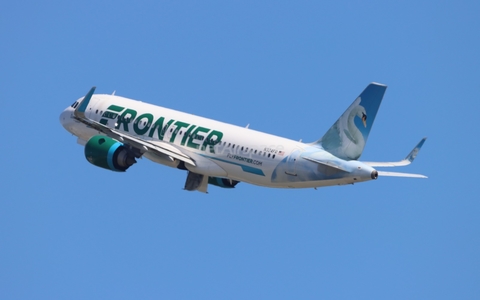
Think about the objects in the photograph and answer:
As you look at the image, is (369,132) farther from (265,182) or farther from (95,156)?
(95,156)

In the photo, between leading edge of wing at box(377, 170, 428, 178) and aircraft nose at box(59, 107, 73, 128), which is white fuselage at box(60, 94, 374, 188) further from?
leading edge of wing at box(377, 170, 428, 178)

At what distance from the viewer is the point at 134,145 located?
76438mm

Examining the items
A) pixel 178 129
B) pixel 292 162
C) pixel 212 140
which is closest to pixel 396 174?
pixel 292 162

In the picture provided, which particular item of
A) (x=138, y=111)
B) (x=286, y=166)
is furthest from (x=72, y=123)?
(x=286, y=166)

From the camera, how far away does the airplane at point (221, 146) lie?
71.0 meters

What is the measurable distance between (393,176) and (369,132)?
288 centimetres

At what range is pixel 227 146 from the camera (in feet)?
246

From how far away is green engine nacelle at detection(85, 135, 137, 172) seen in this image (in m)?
76.8

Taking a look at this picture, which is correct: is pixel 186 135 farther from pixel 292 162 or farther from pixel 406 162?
pixel 406 162

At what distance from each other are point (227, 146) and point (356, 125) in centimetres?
820

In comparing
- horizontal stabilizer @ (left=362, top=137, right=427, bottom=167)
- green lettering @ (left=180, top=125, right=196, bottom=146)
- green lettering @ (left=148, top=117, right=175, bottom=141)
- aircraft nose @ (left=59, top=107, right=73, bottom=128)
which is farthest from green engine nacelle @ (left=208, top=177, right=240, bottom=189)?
aircraft nose @ (left=59, top=107, right=73, bottom=128)

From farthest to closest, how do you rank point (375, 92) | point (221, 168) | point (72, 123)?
point (72, 123) < point (221, 168) < point (375, 92)

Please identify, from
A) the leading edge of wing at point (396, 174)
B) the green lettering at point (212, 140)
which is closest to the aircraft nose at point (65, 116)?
the green lettering at point (212, 140)

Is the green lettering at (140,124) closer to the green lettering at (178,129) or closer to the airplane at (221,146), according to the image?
the airplane at (221,146)
